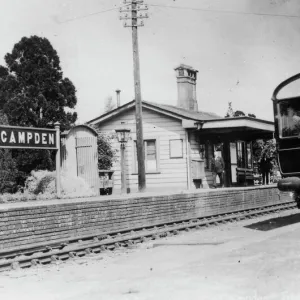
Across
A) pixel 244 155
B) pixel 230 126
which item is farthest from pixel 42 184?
pixel 244 155

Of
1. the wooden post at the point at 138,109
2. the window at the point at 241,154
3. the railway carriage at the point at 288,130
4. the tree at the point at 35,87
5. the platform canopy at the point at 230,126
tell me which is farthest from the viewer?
the tree at the point at 35,87

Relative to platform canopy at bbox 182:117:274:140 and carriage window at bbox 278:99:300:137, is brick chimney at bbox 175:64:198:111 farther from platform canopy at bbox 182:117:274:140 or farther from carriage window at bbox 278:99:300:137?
carriage window at bbox 278:99:300:137

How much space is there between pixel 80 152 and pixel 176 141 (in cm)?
541

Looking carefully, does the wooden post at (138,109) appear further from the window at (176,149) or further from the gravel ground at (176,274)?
the gravel ground at (176,274)

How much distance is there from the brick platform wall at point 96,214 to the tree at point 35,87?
14.3 m

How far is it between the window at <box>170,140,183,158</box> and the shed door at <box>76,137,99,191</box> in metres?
5.04

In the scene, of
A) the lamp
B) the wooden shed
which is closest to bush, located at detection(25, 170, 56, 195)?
the wooden shed

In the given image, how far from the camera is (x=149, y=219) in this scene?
1325 cm

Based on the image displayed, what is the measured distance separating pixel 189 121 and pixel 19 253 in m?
13.1

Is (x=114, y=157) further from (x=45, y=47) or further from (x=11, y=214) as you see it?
(x=11, y=214)

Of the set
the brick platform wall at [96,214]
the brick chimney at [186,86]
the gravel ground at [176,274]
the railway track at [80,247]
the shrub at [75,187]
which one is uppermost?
the brick chimney at [186,86]

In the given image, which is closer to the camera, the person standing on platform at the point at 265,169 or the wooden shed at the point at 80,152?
the wooden shed at the point at 80,152

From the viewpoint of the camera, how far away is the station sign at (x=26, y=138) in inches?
530

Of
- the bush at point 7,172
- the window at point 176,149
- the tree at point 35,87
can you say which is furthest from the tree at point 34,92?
the window at point 176,149
